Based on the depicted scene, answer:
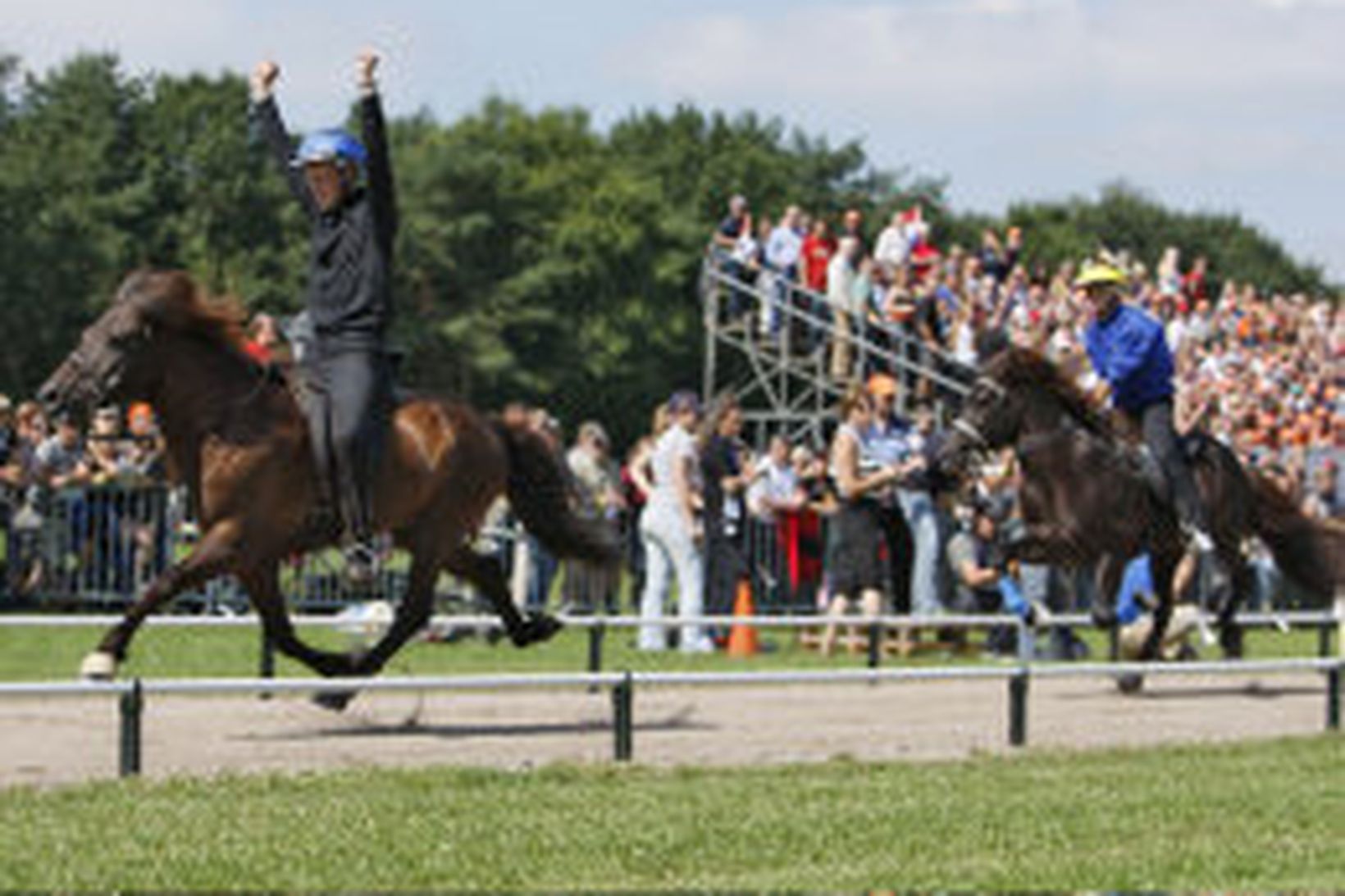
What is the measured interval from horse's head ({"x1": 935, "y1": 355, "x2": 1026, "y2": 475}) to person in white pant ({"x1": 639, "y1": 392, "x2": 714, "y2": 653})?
4.80 m

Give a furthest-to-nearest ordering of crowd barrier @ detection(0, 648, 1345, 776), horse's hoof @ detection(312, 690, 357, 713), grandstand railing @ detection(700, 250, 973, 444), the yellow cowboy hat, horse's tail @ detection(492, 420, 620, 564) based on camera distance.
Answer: grandstand railing @ detection(700, 250, 973, 444)
the yellow cowboy hat
horse's tail @ detection(492, 420, 620, 564)
horse's hoof @ detection(312, 690, 357, 713)
crowd barrier @ detection(0, 648, 1345, 776)

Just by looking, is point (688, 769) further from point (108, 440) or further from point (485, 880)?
point (108, 440)

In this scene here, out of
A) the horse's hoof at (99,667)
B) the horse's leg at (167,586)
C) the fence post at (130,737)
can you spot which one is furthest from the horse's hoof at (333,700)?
the fence post at (130,737)

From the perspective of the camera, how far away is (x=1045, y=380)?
16.5 metres

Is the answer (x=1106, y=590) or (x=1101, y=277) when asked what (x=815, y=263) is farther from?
(x=1106, y=590)

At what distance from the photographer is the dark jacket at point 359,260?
40.6 ft

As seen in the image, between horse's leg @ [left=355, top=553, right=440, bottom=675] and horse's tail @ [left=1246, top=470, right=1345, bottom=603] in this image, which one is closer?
horse's leg @ [left=355, top=553, right=440, bottom=675]

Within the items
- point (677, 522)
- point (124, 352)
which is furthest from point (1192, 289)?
point (124, 352)

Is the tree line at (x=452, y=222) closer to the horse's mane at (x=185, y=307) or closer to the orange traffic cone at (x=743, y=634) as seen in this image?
the orange traffic cone at (x=743, y=634)

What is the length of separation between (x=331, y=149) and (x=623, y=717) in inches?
130

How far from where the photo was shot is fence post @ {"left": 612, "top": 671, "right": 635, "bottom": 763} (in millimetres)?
11688

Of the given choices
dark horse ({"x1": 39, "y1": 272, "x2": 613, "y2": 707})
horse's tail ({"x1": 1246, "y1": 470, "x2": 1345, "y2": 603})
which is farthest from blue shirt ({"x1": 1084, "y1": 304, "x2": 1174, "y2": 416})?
dark horse ({"x1": 39, "y1": 272, "x2": 613, "y2": 707})

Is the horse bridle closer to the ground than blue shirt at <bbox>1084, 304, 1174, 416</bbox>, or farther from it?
closer to the ground

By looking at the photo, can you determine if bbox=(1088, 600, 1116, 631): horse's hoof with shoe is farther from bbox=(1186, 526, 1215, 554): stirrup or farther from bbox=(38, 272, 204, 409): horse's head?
bbox=(38, 272, 204, 409): horse's head
